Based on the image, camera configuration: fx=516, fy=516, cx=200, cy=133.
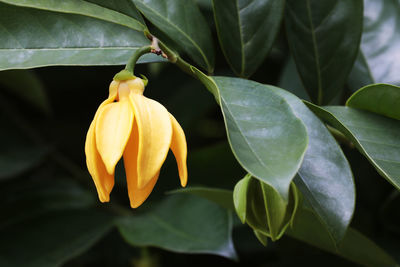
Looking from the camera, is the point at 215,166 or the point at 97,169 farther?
the point at 215,166

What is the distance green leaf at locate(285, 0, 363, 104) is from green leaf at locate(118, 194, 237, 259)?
0.97ft

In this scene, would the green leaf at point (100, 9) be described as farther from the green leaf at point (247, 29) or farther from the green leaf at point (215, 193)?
the green leaf at point (215, 193)

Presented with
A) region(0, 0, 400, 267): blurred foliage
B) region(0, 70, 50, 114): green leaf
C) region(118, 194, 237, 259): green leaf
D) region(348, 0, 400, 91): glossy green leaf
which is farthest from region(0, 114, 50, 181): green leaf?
region(348, 0, 400, 91): glossy green leaf

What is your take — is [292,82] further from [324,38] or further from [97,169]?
[97,169]

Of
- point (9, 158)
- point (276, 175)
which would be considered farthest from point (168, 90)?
point (276, 175)

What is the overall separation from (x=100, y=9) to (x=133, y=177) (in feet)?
0.79

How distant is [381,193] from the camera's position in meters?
1.25

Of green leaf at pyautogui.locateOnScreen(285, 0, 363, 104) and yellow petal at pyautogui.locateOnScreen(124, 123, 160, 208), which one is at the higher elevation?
green leaf at pyautogui.locateOnScreen(285, 0, 363, 104)

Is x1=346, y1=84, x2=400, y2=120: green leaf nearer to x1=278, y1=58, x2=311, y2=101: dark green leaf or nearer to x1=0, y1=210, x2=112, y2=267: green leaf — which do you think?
x1=278, y1=58, x2=311, y2=101: dark green leaf

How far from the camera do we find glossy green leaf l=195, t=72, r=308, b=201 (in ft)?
1.61

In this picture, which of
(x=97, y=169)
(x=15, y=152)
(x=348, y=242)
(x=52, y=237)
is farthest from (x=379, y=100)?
(x=15, y=152)

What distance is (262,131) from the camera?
546 millimetres

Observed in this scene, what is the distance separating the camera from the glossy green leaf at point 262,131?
49cm

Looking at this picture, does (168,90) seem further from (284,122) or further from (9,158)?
(284,122)
